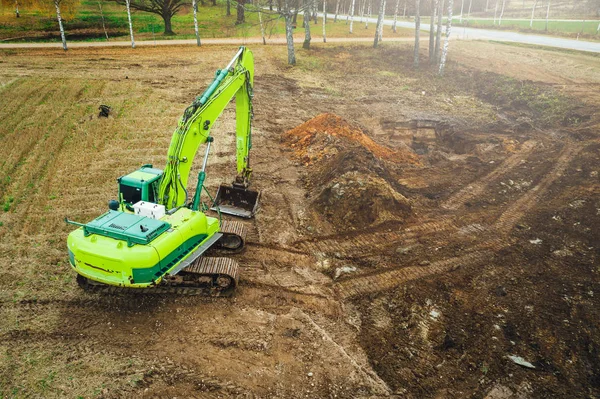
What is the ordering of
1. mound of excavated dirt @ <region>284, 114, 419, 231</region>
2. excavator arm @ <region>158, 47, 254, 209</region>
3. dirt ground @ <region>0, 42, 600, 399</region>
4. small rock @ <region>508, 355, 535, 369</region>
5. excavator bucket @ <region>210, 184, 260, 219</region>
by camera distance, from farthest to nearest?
mound of excavated dirt @ <region>284, 114, 419, 231</region>
excavator bucket @ <region>210, 184, 260, 219</region>
excavator arm @ <region>158, 47, 254, 209</region>
small rock @ <region>508, 355, 535, 369</region>
dirt ground @ <region>0, 42, 600, 399</region>

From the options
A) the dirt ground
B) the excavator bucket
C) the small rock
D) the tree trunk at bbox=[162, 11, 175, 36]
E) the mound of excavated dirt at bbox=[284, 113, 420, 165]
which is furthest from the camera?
the tree trunk at bbox=[162, 11, 175, 36]

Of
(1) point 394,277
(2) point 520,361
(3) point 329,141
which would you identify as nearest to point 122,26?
(3) point 329,141

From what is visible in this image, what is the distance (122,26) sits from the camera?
40.7 metres

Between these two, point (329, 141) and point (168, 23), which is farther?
point (168, 23)

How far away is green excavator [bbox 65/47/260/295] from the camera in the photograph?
7.10 metres

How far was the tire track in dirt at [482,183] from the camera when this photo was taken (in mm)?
12330

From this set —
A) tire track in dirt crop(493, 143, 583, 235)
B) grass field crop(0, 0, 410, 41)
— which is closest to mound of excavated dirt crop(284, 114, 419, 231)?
tire track in dirt crop(493, 143, 583, 235)

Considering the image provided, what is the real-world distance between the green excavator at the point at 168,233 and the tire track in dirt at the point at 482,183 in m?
6.34

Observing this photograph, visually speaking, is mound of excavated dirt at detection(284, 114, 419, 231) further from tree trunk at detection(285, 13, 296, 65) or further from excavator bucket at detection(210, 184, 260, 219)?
tree trunk at detection(285, 13, 296, 65)

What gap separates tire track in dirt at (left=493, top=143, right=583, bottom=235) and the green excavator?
6898 mm

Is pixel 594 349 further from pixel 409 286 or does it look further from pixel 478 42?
pixel 478 42

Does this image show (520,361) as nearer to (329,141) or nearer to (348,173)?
(348,173)

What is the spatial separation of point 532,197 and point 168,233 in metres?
10.5

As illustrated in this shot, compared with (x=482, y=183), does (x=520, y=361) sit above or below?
below
